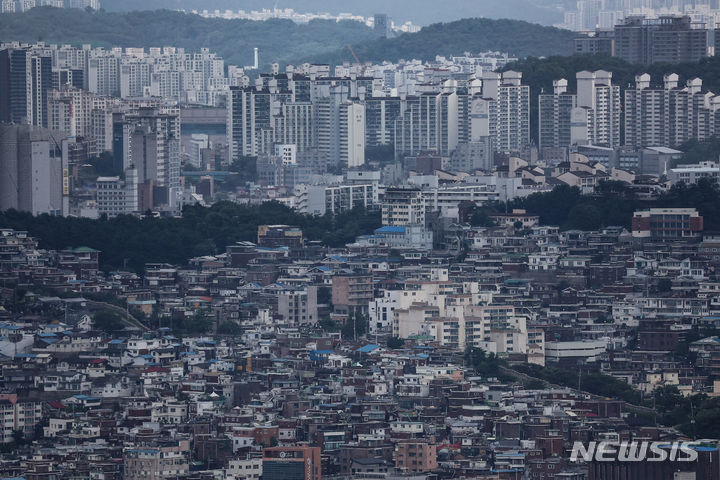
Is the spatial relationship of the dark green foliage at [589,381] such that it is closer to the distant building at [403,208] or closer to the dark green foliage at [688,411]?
the dark green foliage at [688,411]

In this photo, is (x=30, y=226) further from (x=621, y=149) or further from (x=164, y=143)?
(x=621, y=149)

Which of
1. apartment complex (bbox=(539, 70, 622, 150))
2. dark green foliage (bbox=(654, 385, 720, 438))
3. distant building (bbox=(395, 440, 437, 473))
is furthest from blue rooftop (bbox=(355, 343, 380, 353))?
apartment complex (bbox=(539, 70, 622, 150))

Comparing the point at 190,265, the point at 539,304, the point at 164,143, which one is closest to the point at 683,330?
the point at 539,304

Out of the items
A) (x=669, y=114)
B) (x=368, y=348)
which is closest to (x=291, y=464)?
(x=368, y=348)

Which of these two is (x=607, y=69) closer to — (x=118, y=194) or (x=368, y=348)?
(x=118, y=194)

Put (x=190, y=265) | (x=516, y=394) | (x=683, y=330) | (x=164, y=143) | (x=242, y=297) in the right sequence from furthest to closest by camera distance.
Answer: (x=164, y=143)
(x=190, y=265)
(x=242, y=297)
(x=683, y=330)
(x=516, y=394)

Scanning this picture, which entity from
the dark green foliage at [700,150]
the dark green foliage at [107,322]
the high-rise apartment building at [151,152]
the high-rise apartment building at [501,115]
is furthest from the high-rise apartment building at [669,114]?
the dark green foliage at [107,322]
